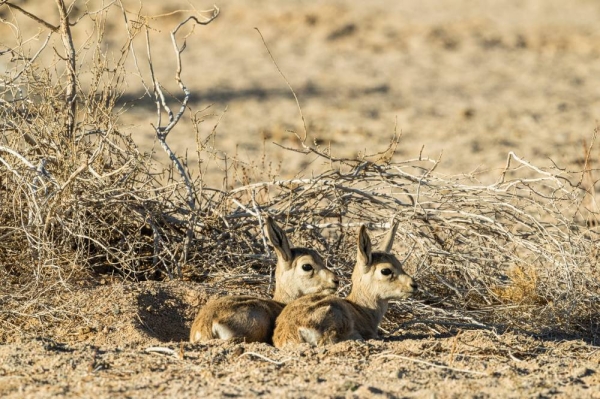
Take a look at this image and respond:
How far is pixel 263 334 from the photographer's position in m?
Answer: 6.04

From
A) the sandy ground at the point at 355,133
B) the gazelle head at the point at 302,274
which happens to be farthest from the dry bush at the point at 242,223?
the gazelle head at the point at 302,274

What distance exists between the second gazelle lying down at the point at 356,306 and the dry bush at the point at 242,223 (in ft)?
1.56

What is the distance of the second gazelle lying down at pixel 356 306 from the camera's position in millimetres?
5906

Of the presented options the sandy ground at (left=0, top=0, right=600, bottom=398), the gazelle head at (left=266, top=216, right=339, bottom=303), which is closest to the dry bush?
the sandy ground at (left=0, top=0, right=600, bottom=398)

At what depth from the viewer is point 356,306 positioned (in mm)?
6504

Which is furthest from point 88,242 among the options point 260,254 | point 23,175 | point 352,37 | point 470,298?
point 352,37

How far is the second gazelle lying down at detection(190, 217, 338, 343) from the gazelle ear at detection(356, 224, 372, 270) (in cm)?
24

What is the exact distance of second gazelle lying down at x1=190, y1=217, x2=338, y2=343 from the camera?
5945 millimetres

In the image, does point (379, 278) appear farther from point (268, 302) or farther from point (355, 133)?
point (355, 133)

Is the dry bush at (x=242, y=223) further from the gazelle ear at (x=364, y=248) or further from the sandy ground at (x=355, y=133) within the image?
the gazelle ear at (x=364, y=248)

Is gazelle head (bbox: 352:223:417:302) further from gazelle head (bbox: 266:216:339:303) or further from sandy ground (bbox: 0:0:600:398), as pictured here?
sandy ground (bbox: 0:0:600:398)

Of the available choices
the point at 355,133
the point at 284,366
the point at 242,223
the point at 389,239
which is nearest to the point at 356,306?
the point at 389,239

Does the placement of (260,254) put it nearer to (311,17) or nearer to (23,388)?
(23,388)

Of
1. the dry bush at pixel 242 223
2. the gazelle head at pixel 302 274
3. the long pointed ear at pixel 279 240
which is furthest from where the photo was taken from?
the dry bush at pixel 242 223
